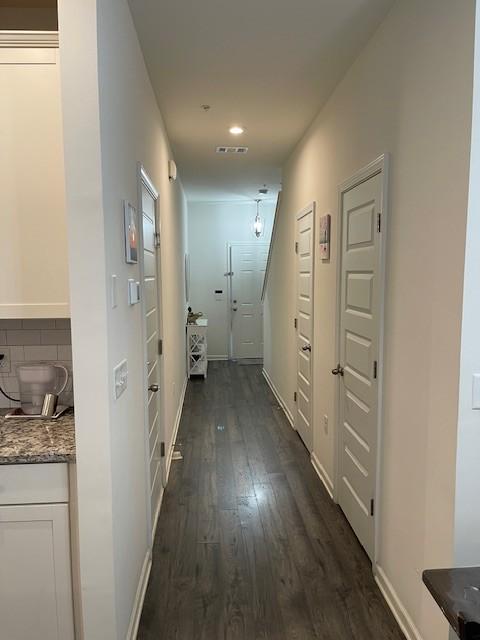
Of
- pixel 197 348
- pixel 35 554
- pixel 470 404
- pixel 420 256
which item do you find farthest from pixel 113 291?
pixel 197 348

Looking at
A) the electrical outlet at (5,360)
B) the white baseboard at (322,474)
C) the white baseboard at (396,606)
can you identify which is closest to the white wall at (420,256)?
the white baseboard at (396,606)

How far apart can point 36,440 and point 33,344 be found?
21.9 inches

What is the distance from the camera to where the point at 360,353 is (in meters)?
2.37

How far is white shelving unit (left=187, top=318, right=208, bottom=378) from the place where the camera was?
6219 mm

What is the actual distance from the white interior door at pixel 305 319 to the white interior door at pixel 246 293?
3.57 meters

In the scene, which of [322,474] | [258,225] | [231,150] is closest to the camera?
[322,474]

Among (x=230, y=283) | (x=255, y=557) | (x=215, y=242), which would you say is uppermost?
(x=215, y=242)

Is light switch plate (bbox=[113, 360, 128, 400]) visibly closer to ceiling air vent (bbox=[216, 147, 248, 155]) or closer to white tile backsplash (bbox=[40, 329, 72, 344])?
white tile backsplash (bbox=[40, 329, 72, 344])

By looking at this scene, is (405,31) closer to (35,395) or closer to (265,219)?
(35,395)

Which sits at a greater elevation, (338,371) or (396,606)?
(338,371)

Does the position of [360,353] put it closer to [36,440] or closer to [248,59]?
[36,440]

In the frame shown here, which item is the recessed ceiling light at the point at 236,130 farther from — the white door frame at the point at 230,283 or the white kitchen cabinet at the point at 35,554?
the white door frame at the point at 230,283

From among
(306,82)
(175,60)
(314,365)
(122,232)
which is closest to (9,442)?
(122,232)

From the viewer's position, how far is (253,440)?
13.1 feet
